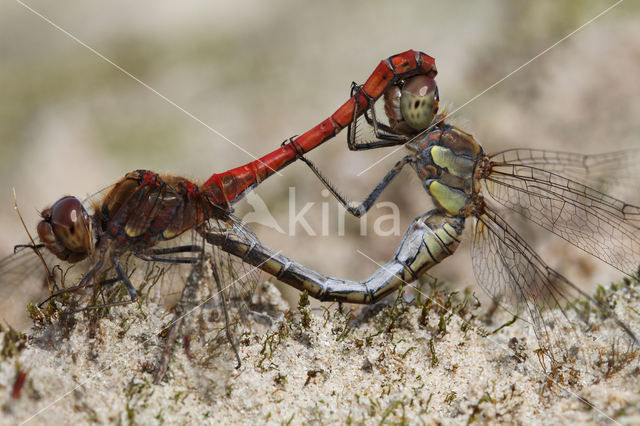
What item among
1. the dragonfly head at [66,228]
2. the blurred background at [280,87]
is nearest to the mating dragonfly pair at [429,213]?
the dragonfly head at [66,228]

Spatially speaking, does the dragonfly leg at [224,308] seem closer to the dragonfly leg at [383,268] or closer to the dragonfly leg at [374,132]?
the dragonfly leg at [383,268]

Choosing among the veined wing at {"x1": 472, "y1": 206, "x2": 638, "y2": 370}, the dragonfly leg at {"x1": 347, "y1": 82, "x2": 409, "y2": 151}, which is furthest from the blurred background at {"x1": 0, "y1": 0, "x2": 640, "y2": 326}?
the dragonfly leg at {"x1": 347, "y1": 82, "x2": 409, "y2": 151}

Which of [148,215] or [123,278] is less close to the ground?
[148,215]

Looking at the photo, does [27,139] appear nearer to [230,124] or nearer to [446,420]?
[230,124]

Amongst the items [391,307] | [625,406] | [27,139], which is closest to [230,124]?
[27,139]

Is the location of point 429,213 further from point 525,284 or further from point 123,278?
point 123,278

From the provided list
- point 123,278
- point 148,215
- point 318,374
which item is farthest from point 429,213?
point 123,278

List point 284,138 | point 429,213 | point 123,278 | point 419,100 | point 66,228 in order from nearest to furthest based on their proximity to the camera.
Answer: point 66,228, point 123,278, point 419,100, point 429,213, point 284,138

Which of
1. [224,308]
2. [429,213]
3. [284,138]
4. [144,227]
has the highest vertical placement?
[284,138]
